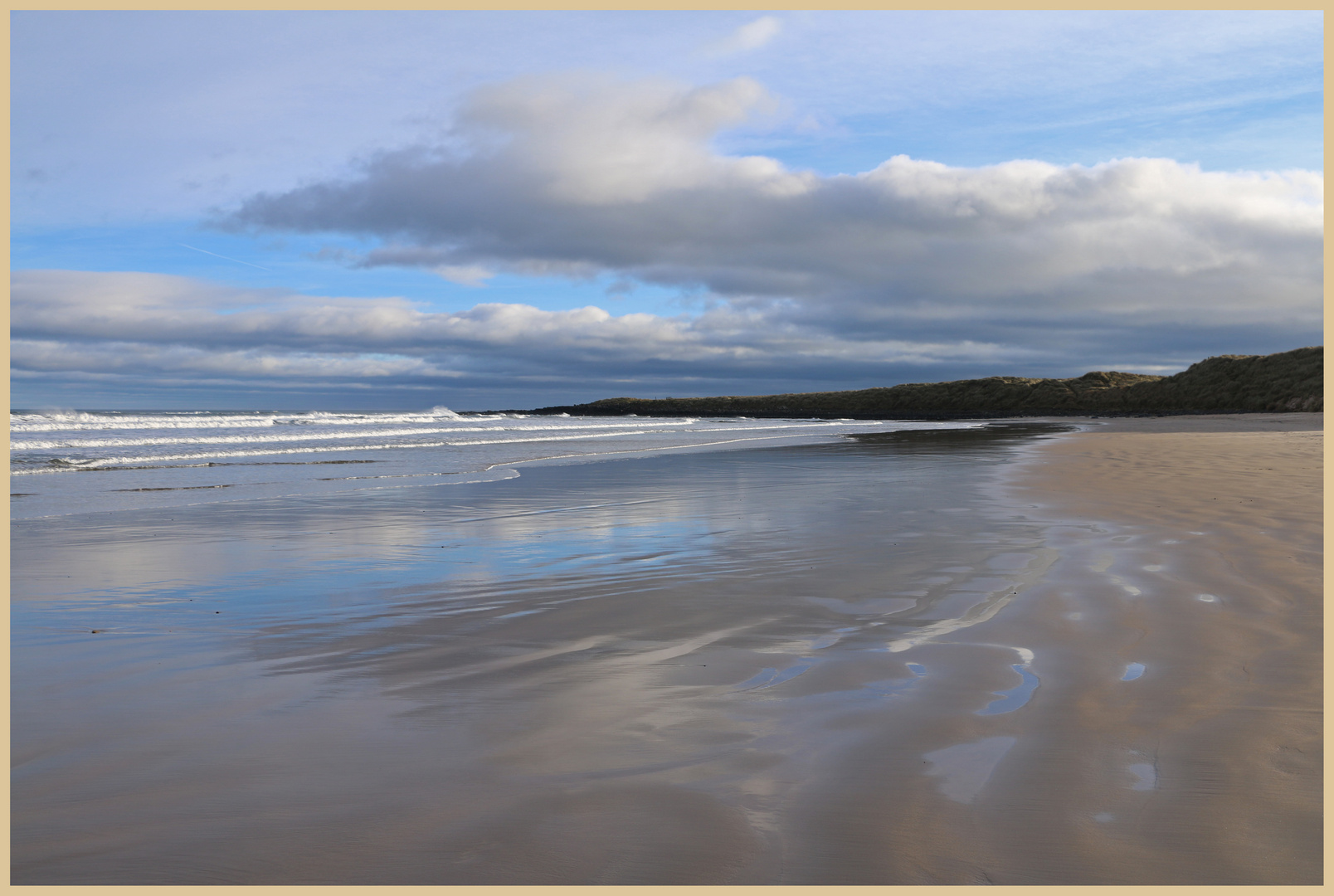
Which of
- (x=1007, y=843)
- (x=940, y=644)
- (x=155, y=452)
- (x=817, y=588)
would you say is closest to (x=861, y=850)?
(x=1007, y=843)

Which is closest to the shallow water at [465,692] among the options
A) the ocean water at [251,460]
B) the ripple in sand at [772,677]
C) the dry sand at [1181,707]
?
the ripple in sand at [772,677]

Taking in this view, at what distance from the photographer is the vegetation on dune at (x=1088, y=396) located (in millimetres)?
73250

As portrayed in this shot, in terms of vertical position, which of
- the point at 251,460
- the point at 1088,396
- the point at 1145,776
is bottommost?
the point at 1145,776

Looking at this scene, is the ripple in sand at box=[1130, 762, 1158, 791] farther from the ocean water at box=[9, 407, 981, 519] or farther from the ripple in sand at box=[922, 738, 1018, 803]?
the ocean water at box=[9, 407, 981, 519]

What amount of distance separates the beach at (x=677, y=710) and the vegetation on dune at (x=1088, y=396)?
7051 centimetres

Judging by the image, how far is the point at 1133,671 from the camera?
4066mm

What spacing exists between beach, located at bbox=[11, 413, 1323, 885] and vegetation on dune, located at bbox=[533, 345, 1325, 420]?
70.5 m

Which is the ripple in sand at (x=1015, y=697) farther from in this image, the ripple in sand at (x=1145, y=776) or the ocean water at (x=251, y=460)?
the ocean water at (x=251, y=460)

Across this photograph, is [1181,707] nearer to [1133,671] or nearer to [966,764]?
[1133,671]

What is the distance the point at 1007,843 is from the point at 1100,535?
6233 millimetres

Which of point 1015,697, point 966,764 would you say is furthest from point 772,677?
point 966,764

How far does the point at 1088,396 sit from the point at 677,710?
100.0 meters

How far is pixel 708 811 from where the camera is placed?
9.02ft

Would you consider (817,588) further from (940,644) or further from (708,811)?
(708,811)
